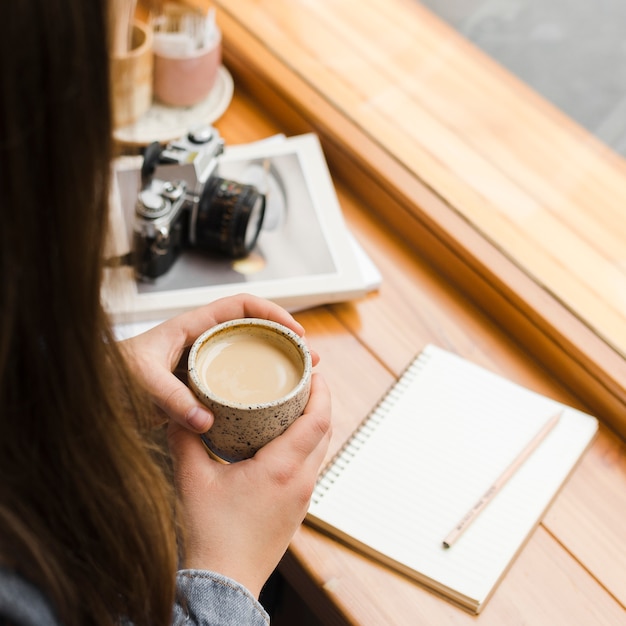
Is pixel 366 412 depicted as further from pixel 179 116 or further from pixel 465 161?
pixel 179 116

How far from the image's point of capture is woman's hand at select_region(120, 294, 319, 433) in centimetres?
55

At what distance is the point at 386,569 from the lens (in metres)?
0.62

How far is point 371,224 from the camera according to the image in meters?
0.92

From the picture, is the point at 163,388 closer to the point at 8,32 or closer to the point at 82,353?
the point at 82,353


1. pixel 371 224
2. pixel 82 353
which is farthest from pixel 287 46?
pixel 82 353

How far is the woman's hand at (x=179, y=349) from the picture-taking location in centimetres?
55

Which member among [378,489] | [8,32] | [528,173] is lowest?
[378,489]

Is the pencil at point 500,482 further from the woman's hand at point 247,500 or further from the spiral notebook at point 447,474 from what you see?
the woman's hand at point 247,500

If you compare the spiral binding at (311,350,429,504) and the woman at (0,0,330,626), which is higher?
the woman at (0,0,330,626)

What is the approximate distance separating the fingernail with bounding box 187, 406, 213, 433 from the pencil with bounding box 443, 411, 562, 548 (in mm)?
228

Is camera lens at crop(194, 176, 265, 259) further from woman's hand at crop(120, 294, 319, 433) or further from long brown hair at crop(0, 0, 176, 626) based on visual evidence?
long brown hair at crop(0, 0, 176, 626)

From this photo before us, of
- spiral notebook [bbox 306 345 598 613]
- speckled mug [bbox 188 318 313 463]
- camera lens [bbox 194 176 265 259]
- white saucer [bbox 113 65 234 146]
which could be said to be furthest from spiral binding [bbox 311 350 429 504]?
white saucer [bbox 113 65 234 146]

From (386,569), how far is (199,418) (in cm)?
21

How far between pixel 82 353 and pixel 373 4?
929mm
